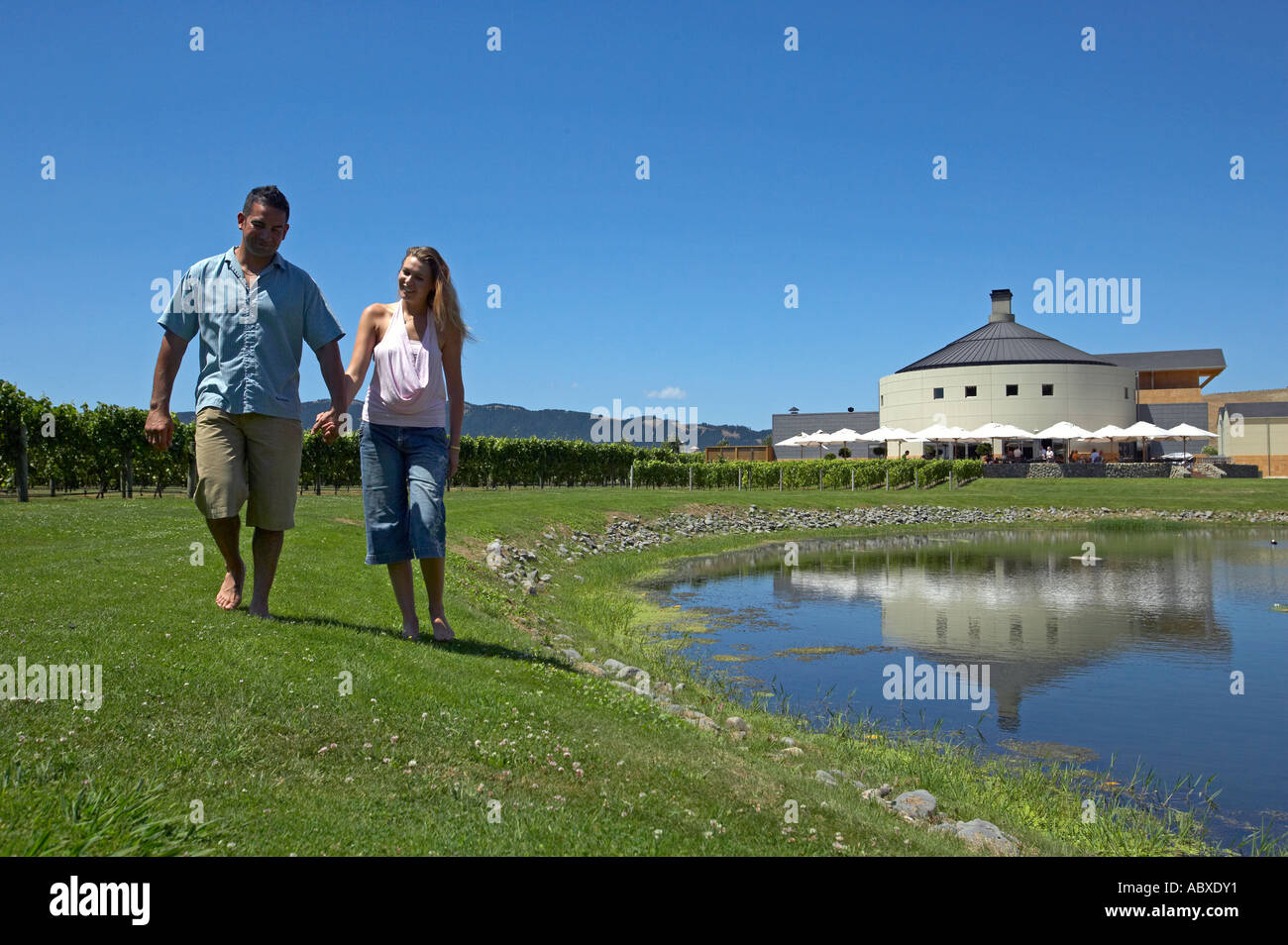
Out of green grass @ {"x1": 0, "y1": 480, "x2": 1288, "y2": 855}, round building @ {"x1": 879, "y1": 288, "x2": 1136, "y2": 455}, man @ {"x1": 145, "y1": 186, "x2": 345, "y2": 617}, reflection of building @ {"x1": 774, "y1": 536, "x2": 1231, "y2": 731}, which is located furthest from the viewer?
round building @ {"x1": 879, "y1": 288, "x2": 1136, "y2": 455}

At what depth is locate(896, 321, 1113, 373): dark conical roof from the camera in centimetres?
6350

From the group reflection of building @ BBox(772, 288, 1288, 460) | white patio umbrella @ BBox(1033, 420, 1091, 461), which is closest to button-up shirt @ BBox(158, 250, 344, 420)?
white patio umbrella @ BBox(1033, 420, 1091, 461)

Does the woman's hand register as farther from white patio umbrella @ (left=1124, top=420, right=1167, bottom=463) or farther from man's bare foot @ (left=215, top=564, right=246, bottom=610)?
white patio umbrella @ (left=1124, top=420, right=1167, bottom=463)

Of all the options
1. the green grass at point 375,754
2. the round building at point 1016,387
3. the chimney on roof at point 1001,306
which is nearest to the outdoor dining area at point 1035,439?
the round building at point 1016,387

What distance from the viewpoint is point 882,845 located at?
12.9ft

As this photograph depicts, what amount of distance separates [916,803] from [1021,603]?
11210 mm

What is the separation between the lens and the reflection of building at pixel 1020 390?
62562mm

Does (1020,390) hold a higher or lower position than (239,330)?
higher

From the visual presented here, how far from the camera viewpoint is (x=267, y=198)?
5387 millimetres

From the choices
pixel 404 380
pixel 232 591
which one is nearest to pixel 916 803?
pixel 404 380

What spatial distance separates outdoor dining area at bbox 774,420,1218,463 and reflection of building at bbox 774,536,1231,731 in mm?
30050

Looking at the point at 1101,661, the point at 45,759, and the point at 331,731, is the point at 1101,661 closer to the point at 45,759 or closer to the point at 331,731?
the point at 331,731

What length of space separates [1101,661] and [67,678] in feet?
35.0

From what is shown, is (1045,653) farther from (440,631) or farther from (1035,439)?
(1035,439)
